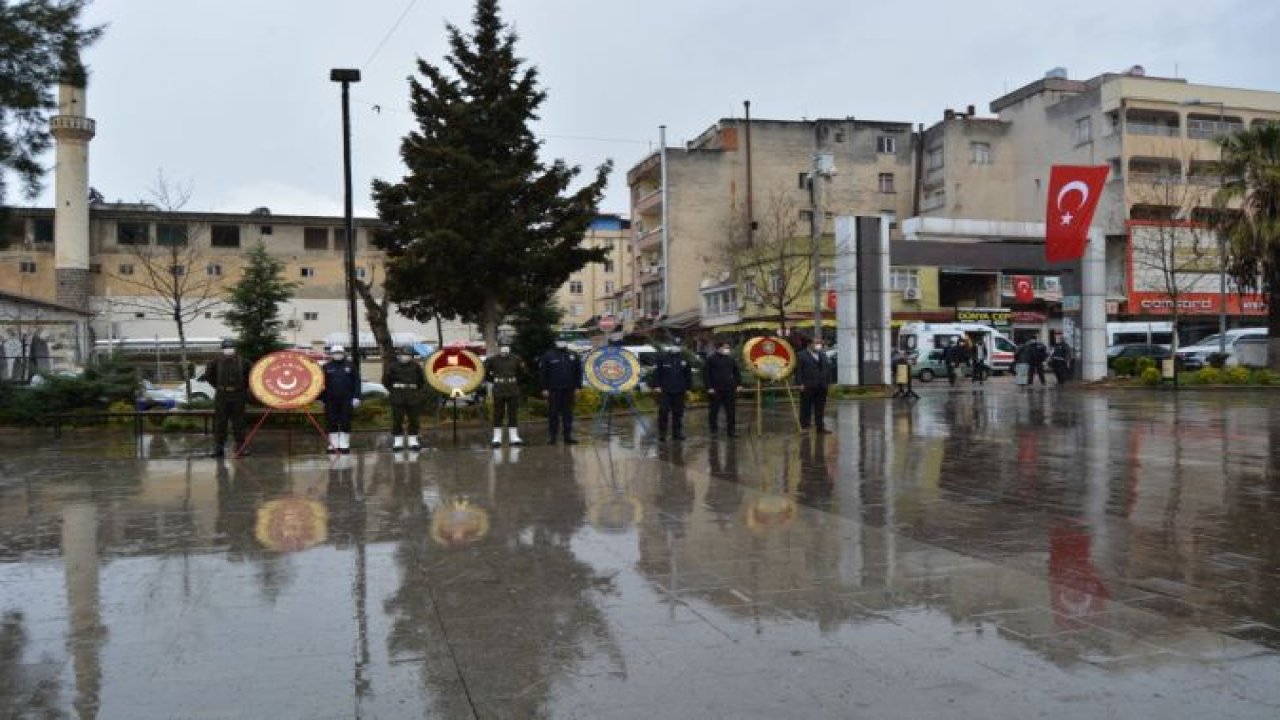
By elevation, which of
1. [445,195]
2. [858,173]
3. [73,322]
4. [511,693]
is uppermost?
[858,173]

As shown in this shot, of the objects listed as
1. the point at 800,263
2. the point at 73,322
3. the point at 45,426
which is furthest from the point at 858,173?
the point at 45,426

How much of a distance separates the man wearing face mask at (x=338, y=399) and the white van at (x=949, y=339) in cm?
3093

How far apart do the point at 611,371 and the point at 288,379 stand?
559 centimetres

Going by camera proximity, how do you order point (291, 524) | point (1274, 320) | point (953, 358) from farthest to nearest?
point (953, 358), point (1274, 320), point (291, 524)

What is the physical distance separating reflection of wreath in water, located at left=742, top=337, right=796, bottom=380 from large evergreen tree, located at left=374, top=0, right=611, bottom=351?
6711 mm

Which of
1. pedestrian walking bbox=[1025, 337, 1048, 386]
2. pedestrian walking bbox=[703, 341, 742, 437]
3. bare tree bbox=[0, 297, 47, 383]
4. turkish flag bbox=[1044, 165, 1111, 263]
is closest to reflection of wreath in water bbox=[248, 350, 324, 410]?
pedestrian walking bbox=[703, 341, 742, 437]

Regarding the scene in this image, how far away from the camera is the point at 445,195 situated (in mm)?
22344

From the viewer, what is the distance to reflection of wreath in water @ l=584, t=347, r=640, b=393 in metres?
17.9

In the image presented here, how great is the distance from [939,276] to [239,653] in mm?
52751

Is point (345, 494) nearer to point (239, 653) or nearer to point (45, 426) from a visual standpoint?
point (239, 653)

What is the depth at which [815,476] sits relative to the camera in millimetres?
11539

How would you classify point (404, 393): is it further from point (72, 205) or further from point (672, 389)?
point (72, 205)

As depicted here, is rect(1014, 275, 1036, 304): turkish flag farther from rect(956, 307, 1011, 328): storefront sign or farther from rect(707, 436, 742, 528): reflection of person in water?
rect(707, 436, 742, 528): reflection of person in water

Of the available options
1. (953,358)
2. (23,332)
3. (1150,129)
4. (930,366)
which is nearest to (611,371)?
(953,358)
